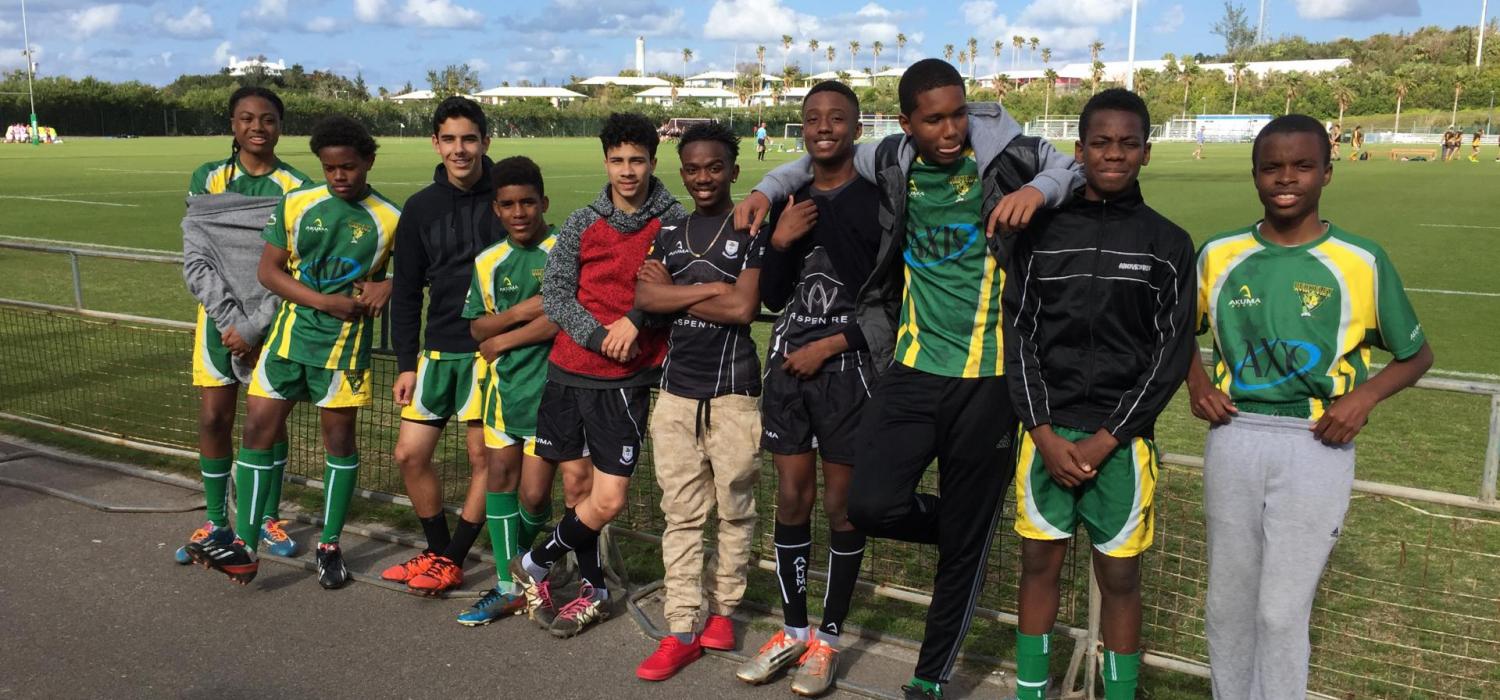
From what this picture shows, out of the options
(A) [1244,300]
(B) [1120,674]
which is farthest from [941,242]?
(B) [1120,674]

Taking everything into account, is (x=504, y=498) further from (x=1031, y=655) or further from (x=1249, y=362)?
(x=1249, y=362)

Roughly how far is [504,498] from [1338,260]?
3.13 metres

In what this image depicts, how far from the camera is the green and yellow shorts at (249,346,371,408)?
16.3 feet

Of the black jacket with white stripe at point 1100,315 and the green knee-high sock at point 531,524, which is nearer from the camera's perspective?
the black jacket with white stripe at point 1100,315

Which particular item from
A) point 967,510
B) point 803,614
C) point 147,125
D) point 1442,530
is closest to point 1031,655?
point 967,510

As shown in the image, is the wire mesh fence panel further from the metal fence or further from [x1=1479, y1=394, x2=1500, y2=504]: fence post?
[x1=1479, y1=394, x2=1500, y2=504]: fence post

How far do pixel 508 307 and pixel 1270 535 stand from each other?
2.84 metres

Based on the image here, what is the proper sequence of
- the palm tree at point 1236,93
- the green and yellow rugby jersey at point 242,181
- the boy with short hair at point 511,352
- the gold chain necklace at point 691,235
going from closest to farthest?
the gold chain necklace at point 691,235
the boy with short hair at point 511,352
the green and yellow rugby jersey at point 242,181
the palm tree at point 1236,93

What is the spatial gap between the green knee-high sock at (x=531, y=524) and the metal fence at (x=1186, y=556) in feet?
2.17

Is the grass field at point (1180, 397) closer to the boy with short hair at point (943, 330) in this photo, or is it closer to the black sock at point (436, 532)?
the boy with short hair at point (943, 330)

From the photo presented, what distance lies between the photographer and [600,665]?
4141 mm

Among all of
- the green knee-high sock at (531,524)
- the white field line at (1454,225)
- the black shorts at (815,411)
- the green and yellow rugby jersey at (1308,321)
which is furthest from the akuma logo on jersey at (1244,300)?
the white field line at (1454,225)

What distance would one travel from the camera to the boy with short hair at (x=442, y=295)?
4719 millimetres

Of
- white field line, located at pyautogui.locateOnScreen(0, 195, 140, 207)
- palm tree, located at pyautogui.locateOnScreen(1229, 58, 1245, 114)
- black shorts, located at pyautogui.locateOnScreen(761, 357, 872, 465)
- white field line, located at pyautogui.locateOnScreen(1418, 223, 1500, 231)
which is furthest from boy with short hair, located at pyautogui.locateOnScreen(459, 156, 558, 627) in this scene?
palm tree, located at pyautogui.locateOnScreen(1229, 58, 1245, 114)
